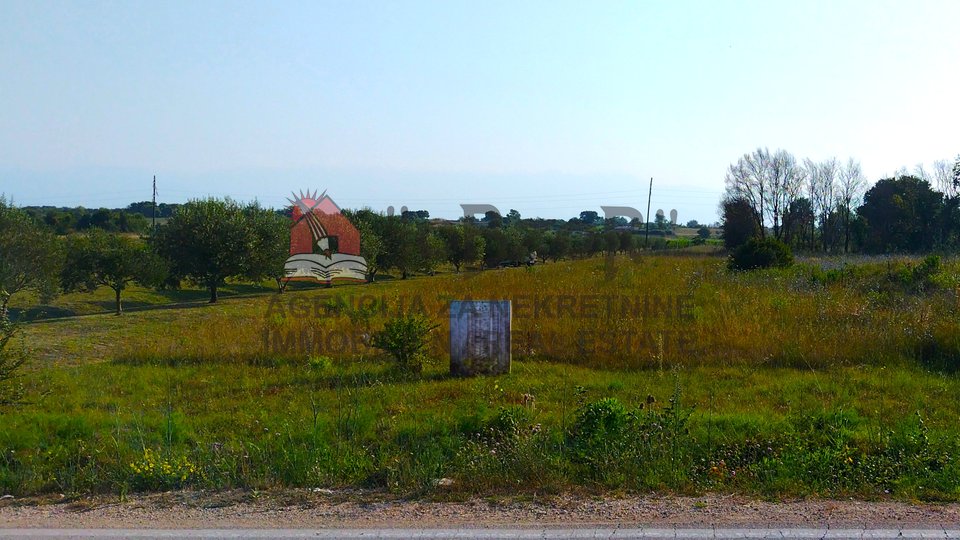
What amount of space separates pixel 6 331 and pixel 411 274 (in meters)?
41.4

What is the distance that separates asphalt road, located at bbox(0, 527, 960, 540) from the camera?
3.98m

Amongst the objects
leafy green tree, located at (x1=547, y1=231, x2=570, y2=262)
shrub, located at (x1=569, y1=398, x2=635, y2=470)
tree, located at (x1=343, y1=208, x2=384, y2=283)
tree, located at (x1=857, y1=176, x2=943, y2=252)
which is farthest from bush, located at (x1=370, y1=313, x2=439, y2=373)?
leafy green tree, located at (x1=547, y1=231, x2=570, y2=262)

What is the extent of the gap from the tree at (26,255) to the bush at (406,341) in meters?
23.5

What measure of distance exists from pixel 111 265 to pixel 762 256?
1031 inches

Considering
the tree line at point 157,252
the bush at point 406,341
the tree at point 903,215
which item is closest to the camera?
the bush at point 406,341

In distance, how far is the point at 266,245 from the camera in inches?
1233

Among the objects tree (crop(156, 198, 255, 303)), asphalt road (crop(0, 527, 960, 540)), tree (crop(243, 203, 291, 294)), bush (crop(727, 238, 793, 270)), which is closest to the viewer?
asphalt road (crop(0, 527, 960, 540))

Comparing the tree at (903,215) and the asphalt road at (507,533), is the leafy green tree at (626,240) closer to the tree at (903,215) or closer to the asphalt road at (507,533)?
the tree at (903,215)

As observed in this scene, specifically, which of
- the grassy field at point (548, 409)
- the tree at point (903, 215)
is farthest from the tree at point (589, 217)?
the grassy field at point (548, 409)

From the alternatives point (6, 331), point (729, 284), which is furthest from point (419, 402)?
point (729, 284)

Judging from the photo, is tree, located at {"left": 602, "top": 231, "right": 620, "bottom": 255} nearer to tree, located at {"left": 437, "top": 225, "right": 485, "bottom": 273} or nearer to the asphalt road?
tree, located at {"left": 437, "top": 225, "right": 485, "bottom": 273}

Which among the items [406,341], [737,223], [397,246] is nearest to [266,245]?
[397,246]

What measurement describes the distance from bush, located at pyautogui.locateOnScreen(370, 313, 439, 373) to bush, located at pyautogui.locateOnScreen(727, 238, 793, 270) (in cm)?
1813

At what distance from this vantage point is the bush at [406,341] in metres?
8.45
